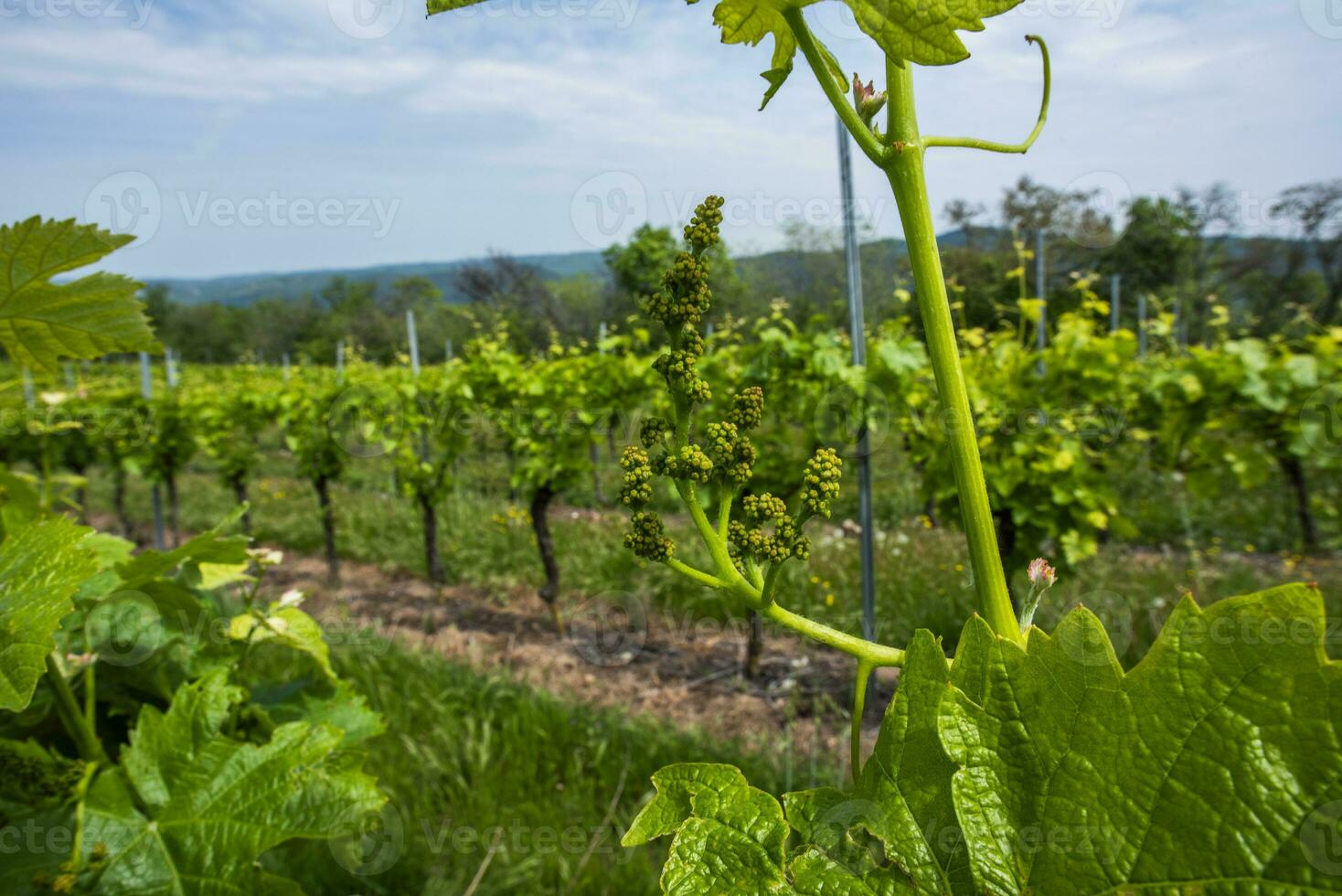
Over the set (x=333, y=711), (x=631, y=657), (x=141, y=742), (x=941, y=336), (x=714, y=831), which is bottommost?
(x=631, y=657)

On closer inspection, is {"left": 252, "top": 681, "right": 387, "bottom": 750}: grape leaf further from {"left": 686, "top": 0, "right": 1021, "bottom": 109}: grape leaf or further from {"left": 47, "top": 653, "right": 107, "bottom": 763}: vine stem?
{"left": 686, "top": 0, "right": 1021, "bottom": 109}: grape leaf

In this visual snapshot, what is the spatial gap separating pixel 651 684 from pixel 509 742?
1.60 metres

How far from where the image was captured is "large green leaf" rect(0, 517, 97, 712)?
0.72 meters

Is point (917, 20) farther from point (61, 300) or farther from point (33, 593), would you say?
point (61, 300)

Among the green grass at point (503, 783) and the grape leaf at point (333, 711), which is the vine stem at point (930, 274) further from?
the green grass at point (503, 783)

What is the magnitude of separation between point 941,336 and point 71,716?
123 cm

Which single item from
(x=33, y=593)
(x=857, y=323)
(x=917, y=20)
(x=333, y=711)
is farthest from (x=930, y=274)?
(x=857, y=323)

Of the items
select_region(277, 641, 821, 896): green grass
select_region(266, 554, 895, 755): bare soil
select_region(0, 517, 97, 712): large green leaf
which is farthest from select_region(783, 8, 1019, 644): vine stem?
select_region(266, 554, 895, 755): bare soil

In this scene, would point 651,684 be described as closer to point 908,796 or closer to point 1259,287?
point 908,796

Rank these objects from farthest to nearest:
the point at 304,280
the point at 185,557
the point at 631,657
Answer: the point at 304,280
the point at 631,657
the point at 185,557

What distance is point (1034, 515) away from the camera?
5219 millimetres

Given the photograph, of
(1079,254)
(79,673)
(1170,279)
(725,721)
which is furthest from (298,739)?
(1170,279)

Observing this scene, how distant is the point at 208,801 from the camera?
106 cm

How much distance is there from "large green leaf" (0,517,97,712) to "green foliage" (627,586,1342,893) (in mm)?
557
